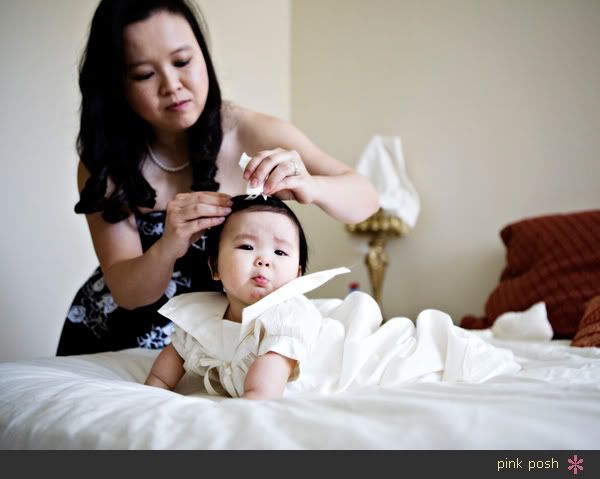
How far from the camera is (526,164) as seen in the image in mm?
2611

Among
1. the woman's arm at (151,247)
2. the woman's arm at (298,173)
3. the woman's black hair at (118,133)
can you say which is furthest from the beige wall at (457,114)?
the woman's arm at (151,247)

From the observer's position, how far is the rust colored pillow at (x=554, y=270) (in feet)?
6.01

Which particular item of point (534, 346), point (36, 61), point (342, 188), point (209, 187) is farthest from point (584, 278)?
point (36, 61)

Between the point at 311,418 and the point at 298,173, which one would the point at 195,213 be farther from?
the point at 311,418

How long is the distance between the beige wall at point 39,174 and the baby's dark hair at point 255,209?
118 centimetres

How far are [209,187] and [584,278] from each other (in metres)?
1.28

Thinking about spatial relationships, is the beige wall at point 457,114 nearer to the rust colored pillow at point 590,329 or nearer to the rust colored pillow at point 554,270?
the rust colored pillow at point 554,270

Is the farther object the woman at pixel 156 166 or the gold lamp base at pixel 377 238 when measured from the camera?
the gold lamp base at pixel 377 238

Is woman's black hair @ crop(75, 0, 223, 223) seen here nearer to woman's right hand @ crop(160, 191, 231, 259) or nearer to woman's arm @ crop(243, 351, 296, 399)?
woman's right hand @ crop(160, 191, 231, 259)

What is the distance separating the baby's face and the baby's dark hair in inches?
0.5

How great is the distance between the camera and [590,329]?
1389mm

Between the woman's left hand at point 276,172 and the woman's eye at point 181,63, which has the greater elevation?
the woman's eye at point 181,63
